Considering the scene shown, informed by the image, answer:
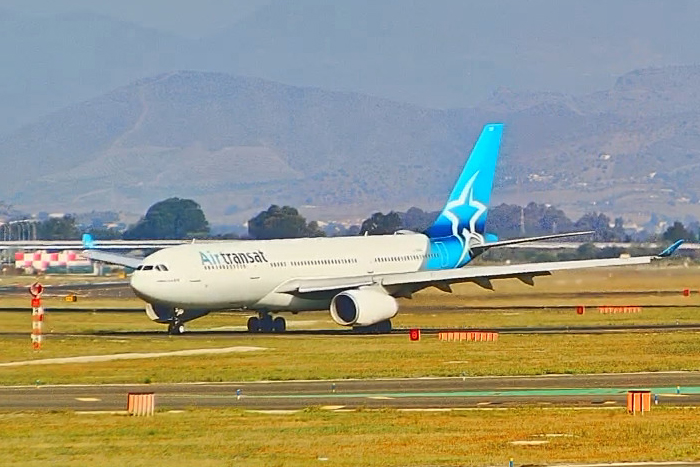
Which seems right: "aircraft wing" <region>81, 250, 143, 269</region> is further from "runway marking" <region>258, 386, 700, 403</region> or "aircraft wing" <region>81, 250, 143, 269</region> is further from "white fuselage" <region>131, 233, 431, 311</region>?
"runway marking" <region>258, 386, 700, 403</region>

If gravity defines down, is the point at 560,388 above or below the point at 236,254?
below

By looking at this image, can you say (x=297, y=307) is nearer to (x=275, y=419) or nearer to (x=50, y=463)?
(x=275, y=419)

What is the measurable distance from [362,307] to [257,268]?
14.2 feet

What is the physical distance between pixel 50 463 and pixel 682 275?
274 ft

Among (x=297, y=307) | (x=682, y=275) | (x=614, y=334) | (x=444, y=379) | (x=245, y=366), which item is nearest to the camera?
(x=444, y=379)

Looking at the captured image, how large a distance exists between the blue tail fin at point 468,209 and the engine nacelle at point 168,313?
1309cm

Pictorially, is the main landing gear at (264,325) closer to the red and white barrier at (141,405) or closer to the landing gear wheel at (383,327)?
the landing gear wheel at (383,327)

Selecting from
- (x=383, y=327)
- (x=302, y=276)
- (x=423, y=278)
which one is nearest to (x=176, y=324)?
(x=302, y=276)

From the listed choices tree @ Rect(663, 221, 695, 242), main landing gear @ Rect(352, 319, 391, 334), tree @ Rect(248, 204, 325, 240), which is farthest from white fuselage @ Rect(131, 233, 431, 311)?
tree @ Rect(663, 221, 695, 242)

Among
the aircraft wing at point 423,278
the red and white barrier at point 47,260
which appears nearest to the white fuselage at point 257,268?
the aircraft wing at point 423,278

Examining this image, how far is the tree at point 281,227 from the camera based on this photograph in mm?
146500

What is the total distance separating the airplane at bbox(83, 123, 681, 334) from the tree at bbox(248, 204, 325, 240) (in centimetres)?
7135

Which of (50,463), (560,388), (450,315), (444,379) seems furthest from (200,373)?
(450,315)

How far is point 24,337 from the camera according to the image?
63.2 metres
